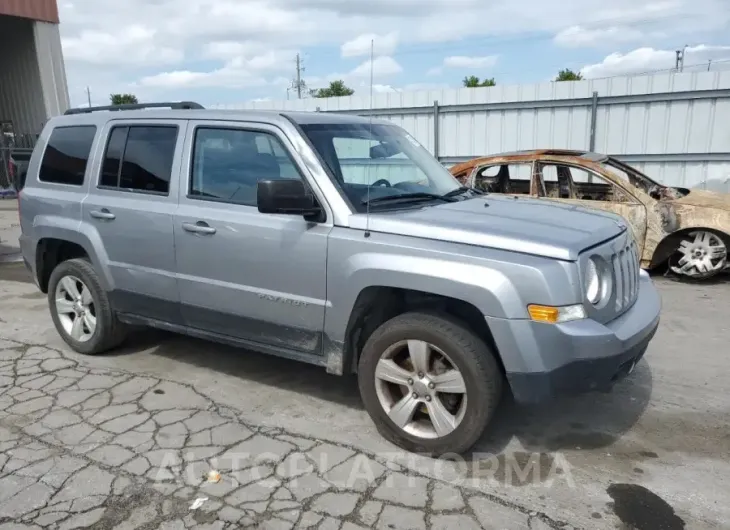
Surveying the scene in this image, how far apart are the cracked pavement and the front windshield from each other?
4.97 feet

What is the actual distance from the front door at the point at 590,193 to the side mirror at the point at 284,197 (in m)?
5.08

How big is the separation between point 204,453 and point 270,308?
929 mm

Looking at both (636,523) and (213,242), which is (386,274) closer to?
(213,242)

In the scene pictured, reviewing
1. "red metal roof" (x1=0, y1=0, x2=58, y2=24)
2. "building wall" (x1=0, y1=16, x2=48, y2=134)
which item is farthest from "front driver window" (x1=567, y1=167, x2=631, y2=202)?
"building wall" (x1=0, y1=16, x2=48, y2=134)

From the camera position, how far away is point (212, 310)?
410 centimetres

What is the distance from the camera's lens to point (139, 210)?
14.3ft

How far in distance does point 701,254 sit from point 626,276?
4500 mm

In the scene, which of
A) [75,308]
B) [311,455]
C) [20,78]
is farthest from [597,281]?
[20,78]

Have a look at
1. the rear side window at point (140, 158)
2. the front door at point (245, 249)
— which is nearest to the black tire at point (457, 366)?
the front door at point (245, 249)

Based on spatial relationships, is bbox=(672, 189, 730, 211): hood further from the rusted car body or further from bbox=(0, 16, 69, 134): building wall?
bbox=(0, 16, 69, 134): building wall

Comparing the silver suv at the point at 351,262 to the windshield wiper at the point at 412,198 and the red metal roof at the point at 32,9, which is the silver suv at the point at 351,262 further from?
the red metal roof at the point at 32,9

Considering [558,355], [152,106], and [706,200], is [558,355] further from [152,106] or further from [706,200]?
[706,200]

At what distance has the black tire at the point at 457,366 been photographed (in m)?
3.16

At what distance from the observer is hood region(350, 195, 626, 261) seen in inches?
122
